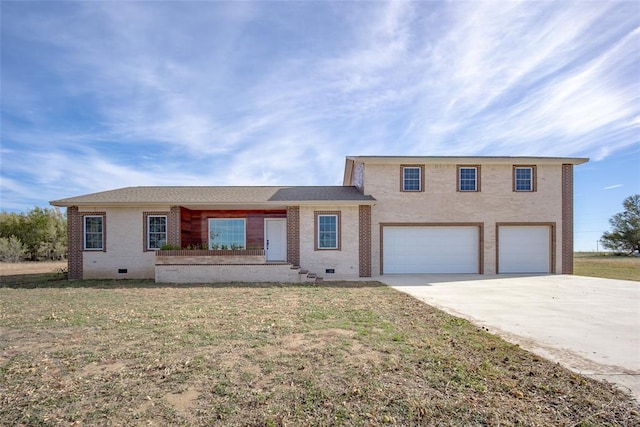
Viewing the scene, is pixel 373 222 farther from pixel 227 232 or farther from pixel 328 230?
pixel 227 232

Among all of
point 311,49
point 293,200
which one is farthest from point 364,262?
point 311,49

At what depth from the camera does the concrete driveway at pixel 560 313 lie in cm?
444

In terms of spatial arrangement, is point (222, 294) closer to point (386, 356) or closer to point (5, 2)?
point (386, 356)

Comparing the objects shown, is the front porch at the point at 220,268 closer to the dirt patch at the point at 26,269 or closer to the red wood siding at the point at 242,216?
the red wood siding at the point at 242,216

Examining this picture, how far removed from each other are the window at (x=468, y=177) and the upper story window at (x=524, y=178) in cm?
179

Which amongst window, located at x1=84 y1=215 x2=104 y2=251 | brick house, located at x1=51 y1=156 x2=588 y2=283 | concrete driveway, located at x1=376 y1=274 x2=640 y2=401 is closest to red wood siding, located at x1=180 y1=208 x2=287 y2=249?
brick house, located at x1=51 y1=156 x2=588 y2=283

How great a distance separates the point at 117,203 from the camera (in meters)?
13.7

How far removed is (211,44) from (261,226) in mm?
8058

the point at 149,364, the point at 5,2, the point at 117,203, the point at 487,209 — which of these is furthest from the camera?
the point at 487,209

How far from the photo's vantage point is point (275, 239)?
16078 millimetres

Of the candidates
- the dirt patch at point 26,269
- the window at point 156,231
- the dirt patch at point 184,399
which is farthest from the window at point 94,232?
the dirt patch at point 184,399

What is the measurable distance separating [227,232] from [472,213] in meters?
11.7

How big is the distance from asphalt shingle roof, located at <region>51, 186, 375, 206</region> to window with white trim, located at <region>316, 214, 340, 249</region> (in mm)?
850

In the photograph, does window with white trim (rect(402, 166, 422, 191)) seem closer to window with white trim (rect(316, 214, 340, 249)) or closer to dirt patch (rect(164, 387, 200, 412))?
window with white trim (rect(316, 214, 340, 249))
